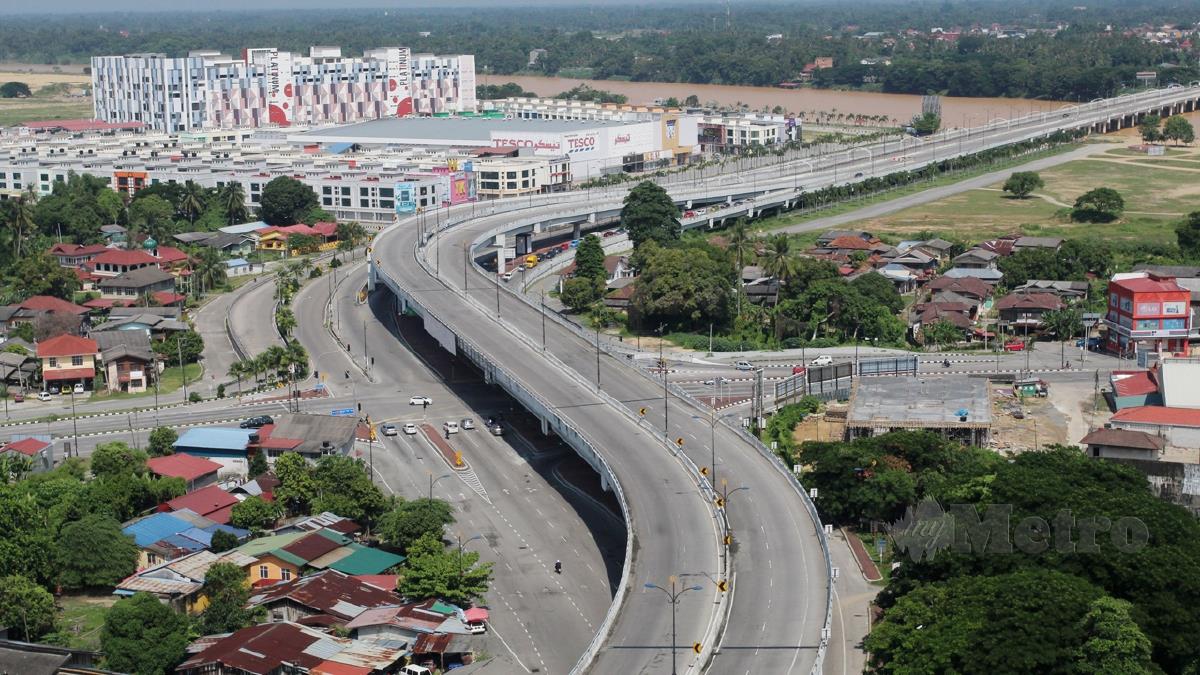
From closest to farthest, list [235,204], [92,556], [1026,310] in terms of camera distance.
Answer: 1. [92,556]
2. [1026,310]
3. [235,204]

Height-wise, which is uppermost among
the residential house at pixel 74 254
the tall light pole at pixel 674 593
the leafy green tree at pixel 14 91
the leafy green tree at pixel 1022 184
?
the leafy green tree at pixel 14 91

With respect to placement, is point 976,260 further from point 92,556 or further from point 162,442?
point 92,556

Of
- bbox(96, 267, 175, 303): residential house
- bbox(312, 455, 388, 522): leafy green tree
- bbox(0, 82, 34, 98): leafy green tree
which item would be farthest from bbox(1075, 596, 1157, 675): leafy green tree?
bbox(0, 82, 34, 98): leafy green tree

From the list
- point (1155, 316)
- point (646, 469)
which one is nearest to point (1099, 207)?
point (1155, 316)

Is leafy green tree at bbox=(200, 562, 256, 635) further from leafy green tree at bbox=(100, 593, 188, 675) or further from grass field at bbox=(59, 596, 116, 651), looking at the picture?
grass field at bbox=(59, 596, 116, 651)

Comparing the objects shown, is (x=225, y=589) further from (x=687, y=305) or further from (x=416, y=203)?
(x=416, y=203)

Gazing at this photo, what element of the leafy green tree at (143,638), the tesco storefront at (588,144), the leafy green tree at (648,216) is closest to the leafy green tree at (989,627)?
the leafy green tree at (143,638)

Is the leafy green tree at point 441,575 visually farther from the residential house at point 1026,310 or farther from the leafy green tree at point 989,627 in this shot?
the residential house at point 1026,310
